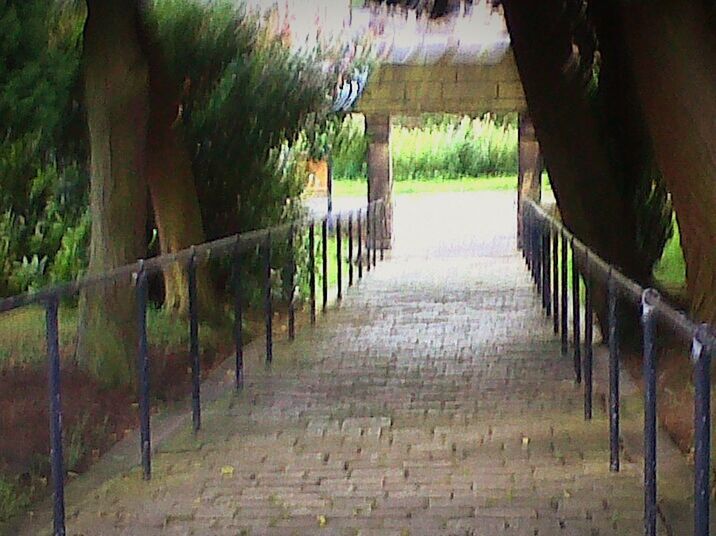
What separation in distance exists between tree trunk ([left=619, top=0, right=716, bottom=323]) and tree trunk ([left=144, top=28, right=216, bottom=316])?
4.03 m

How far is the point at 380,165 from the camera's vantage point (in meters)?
20.6

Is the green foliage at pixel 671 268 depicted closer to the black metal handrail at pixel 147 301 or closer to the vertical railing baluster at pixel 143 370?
the black metal handrail at pixel 147 301

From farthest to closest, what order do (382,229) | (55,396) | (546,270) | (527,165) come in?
(527,165), (382,229), (546,270), (55,396)

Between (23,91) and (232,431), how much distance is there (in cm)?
238

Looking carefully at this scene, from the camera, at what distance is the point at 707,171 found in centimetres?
666

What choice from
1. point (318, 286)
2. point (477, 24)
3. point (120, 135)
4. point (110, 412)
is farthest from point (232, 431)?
point (477, 24)

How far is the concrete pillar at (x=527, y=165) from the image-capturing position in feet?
66.5

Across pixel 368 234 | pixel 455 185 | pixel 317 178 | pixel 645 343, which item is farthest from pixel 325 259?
pixel 455 185

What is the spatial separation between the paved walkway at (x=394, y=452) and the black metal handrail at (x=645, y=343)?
27 cm

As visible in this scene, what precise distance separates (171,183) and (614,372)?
17.5ft

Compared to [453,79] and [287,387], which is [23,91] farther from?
[453,79]

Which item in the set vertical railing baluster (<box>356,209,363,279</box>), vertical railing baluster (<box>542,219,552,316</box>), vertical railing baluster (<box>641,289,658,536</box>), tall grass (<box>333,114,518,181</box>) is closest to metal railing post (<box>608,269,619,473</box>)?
vertical railing baluster (<box>641,289,658,536</box>)

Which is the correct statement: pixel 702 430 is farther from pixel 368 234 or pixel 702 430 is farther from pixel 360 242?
pixel 368 234

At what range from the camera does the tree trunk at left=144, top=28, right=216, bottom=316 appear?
980 centimetres
